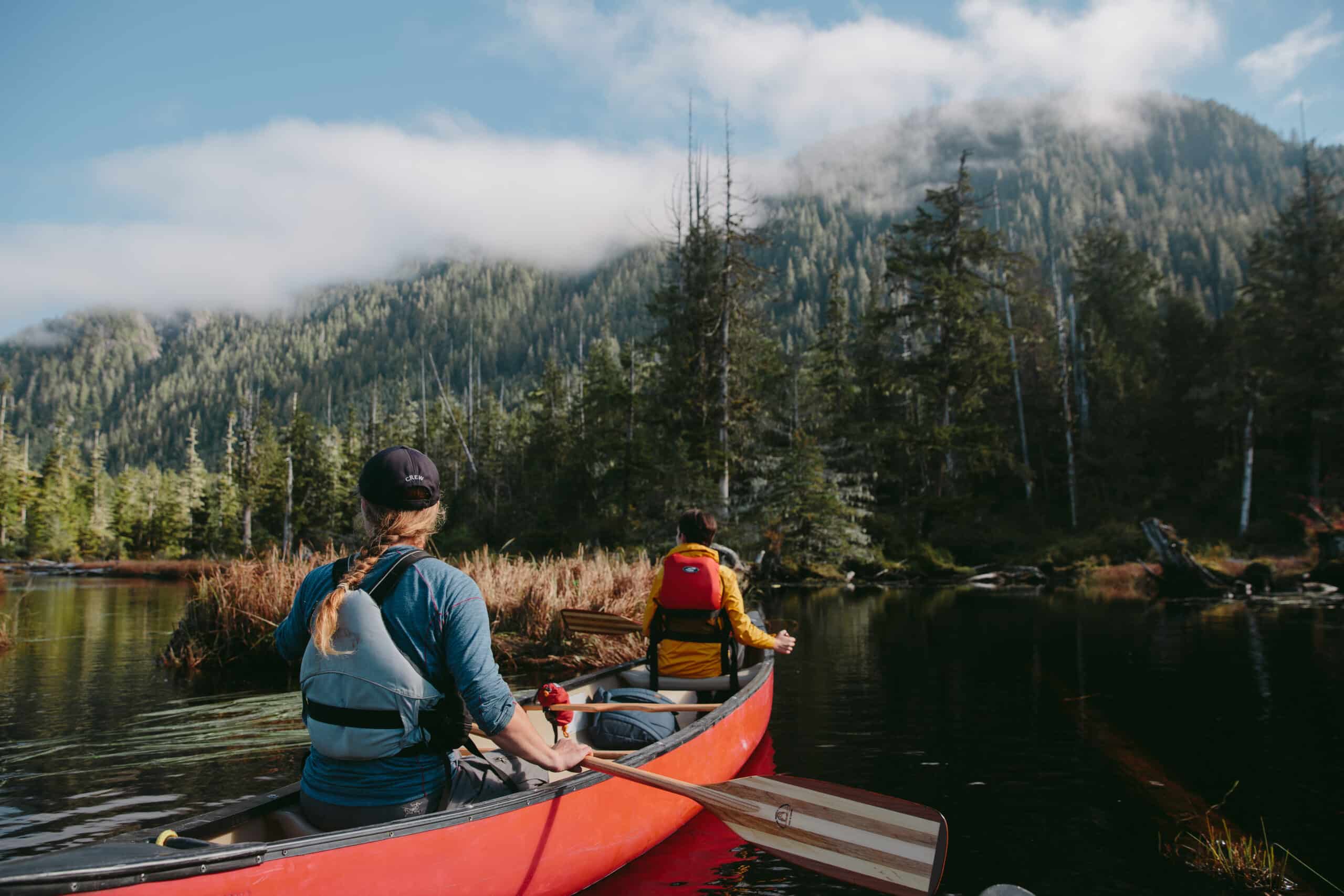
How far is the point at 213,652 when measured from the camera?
1177cm

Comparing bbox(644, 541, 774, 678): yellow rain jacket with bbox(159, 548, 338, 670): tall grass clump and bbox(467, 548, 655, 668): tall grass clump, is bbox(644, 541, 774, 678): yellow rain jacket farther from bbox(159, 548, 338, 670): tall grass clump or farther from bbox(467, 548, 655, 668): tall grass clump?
bbox(159, 548, 338, 670): tall grass clump

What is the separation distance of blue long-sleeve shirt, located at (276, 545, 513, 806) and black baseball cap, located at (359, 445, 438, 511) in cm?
19

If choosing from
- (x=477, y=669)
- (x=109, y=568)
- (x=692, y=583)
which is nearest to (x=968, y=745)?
(x=692, y=583)

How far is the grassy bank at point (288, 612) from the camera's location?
11523 mm

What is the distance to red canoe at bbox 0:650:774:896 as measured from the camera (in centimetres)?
276

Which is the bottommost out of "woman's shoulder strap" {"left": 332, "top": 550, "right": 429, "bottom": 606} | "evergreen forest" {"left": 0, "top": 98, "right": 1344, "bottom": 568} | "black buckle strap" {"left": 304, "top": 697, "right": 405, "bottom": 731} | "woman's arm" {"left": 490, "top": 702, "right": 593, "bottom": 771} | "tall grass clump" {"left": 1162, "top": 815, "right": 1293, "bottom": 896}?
"tall grass clump" {"left": 1162, "top": 815, "right": 1293, "bottom": 896}

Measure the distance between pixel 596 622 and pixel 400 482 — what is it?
603 cm

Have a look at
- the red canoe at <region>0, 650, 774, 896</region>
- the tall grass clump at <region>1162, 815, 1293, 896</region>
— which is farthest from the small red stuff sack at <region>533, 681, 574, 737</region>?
the tall grass clump at <region>1162, 815, 1293, 896</region>

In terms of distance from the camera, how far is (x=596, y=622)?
905 centimetres

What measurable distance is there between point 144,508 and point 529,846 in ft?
235

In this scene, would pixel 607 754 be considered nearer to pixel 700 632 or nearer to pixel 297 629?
pixel 700 632

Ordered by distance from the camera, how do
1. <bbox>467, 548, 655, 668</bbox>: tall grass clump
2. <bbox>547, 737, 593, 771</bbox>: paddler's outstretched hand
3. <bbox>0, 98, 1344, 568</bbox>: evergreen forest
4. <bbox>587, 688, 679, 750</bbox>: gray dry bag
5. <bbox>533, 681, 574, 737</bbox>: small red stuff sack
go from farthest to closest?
1. <bbox>0, 98, 1344, 568</bbox>: evergreen forest
2. <bbox>467, 548, 655, 668</bbox>: tall grass clump
3. <bbox>587, 688, 679, 750</bbox>: gray dry bag
4. <bbox>533, 681, 574, 737</bbox>: small red stuff sack
5. <bbox>547, 737, 593, 771</bbox>: paddler's outstretched hand

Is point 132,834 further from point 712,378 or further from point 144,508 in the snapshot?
point 144,508

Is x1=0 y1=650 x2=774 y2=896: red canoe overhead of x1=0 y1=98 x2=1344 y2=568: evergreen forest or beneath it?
beneath
